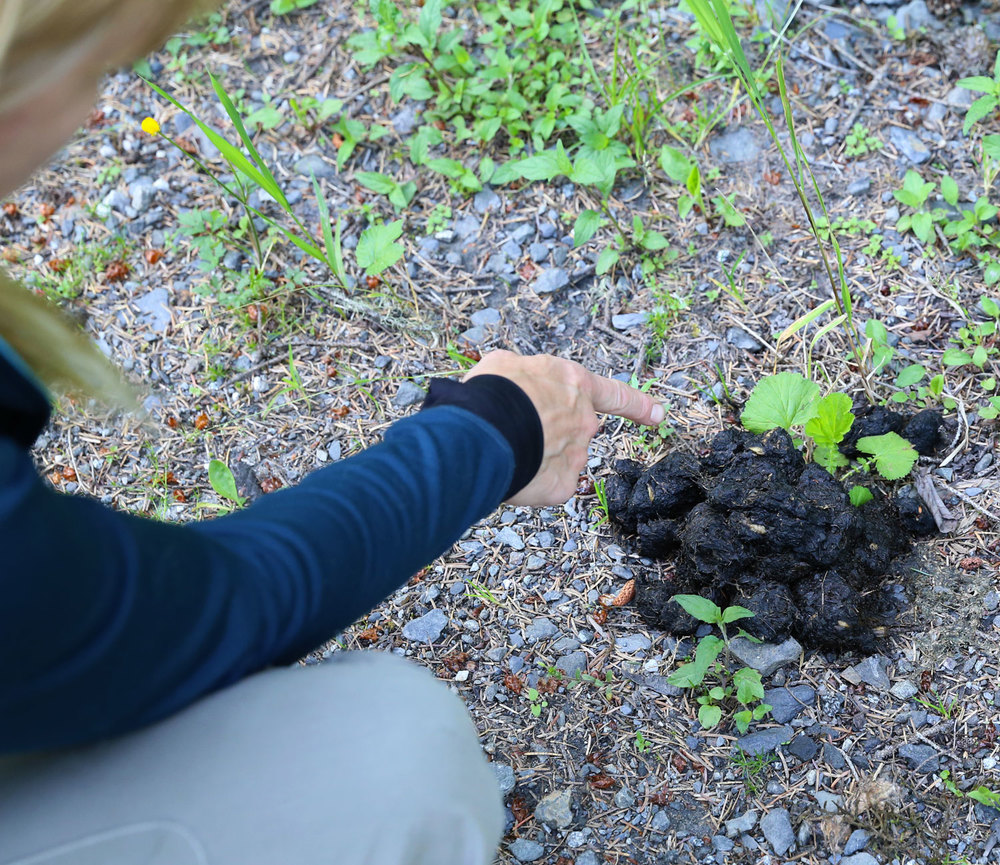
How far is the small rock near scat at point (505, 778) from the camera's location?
1.70m

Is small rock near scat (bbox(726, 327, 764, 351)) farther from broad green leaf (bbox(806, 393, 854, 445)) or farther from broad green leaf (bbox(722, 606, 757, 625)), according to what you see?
broad green leaf (bbox(722, 606, 757, 625))

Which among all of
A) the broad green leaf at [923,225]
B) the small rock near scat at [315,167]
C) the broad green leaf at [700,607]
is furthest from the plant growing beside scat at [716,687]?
the small rock near scat at [315,167]

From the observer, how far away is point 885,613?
5.88ft

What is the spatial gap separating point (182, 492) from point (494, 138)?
4.28ft

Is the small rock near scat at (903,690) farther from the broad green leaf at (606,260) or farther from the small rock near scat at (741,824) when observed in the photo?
the broad green leaf at (606,260)

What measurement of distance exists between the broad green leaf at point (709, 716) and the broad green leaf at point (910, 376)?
0.85m

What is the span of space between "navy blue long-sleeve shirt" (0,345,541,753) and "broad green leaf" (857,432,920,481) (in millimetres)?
881

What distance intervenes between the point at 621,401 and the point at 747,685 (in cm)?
59

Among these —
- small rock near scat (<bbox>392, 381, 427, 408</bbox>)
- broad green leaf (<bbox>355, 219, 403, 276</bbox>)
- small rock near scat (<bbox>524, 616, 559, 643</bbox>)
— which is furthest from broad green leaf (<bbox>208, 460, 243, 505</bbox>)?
small rock near scat (<bbox>524, 616, 559, 643</bbox>)

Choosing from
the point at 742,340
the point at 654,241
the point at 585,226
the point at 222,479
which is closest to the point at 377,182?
the point at 585,226

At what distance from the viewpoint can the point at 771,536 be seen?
1727 millimetres

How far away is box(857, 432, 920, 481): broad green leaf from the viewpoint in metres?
1.81

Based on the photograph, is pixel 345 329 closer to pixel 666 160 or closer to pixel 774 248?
pixel 666 160

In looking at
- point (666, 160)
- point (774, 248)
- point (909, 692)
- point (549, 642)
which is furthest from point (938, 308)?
point (549, 642)
